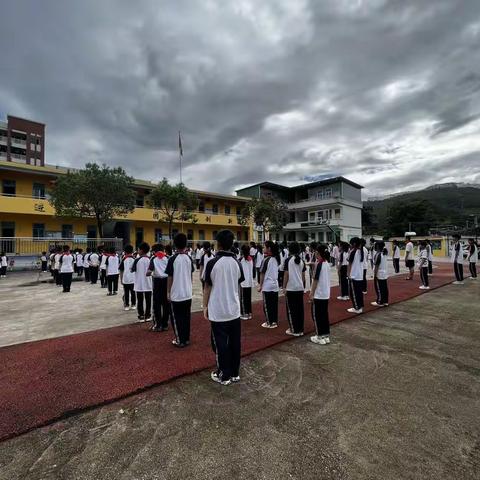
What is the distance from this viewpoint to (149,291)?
21.2ft

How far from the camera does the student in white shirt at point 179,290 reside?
4.74 meters

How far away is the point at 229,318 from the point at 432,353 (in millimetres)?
3280

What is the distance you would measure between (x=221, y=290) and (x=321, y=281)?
81.2 inches

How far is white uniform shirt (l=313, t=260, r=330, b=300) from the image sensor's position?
191 inches

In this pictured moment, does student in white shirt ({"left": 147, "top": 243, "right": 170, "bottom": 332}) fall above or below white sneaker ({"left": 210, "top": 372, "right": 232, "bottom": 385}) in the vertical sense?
above

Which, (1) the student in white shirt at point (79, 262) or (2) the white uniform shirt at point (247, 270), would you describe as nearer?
(2) the white uniform shirt at point (247, 270)

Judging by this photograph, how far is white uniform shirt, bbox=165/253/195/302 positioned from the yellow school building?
17860mm

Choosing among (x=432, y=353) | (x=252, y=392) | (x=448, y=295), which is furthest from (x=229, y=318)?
(x=448, y=295)

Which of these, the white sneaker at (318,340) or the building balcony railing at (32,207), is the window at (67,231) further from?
the white sneaker at (318,340)

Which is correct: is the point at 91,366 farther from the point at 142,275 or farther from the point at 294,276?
the point at 294,276

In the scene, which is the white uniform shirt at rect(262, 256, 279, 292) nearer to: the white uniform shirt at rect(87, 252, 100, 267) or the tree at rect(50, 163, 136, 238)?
the white uniform shirt at rect(87, 252, 100, 267)

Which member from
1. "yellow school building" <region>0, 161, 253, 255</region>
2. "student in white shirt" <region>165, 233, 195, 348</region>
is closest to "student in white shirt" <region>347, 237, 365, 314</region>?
"student in white shirt" <region>165, 233, 195, 348</region>

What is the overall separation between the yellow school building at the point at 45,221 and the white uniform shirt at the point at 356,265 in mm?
17864

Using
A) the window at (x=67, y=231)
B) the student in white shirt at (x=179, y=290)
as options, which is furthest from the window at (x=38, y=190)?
the student in white shirt at (x=179, y=290)
